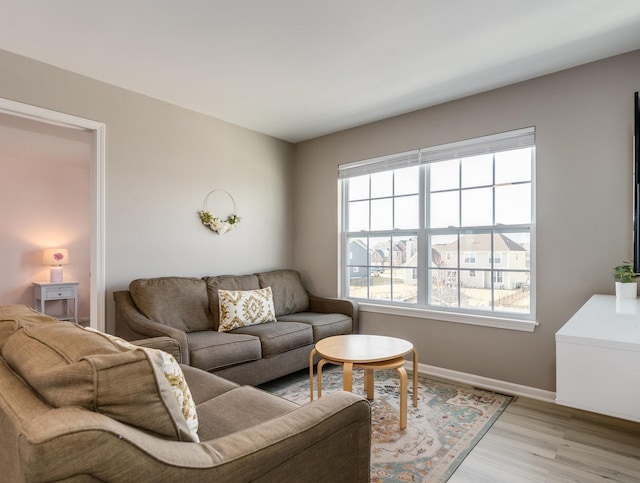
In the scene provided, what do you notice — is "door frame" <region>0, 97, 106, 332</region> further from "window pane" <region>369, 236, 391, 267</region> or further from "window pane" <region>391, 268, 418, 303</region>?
"window pane" <region>391, 268, 418, 303</region>

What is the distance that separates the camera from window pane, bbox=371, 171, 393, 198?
389 centimetres

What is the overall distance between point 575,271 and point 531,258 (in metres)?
0.31

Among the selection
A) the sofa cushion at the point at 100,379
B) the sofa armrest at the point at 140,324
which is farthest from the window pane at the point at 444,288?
the sofa cushion at the point at 100,379

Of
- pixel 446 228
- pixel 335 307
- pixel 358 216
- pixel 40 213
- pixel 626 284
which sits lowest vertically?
pixel 335 307

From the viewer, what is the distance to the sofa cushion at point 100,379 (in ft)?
2.79

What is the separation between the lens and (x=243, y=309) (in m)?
3.32

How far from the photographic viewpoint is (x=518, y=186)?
3.06 meters

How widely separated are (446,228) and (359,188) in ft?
3.64

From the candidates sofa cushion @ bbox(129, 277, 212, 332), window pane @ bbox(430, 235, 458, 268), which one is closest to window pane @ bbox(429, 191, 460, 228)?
window pane @ bbox(430, 235, 458, 268)

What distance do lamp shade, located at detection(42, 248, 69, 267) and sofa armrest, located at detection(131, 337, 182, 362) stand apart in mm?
4315

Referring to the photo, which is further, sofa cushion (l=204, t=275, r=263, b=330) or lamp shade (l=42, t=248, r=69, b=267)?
lamp shade (l=42, t=248, r=69, b=267)

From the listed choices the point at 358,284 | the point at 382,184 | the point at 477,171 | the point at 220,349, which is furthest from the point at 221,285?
the point at 477,171

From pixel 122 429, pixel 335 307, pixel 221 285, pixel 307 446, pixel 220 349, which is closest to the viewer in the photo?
pixel 122 429

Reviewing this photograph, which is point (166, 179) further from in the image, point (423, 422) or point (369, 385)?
point (423, 422)
